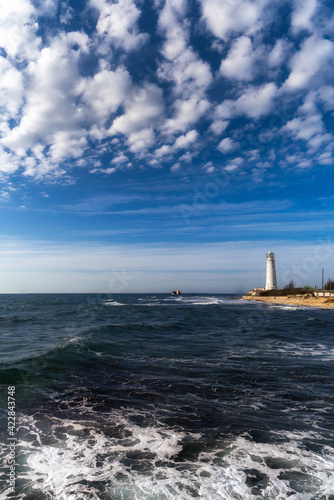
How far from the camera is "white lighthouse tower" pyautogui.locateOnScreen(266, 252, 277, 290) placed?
93.8 m

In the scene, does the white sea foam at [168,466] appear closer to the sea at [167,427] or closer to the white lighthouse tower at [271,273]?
the sea at [167,427]

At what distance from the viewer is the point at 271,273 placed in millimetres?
96438

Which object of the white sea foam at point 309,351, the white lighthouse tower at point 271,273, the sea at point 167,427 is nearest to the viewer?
the sea at point 167,427

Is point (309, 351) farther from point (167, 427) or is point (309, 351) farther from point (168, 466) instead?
point (168, 466)

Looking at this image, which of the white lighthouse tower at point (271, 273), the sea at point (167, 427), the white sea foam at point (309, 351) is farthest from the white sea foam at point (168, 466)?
the white lighthouse tower at point (271, 273)

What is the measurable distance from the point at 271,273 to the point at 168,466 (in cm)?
9750

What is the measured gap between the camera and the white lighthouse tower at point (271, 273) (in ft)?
308

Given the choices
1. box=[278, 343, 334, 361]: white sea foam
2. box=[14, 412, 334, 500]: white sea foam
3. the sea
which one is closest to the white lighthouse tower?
box=[278, 343, 334, 361]: white sea foam

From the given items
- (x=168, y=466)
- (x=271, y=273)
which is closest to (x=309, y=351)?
(x=168, y=466)

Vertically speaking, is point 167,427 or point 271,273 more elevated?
point 271,273

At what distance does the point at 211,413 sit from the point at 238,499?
11.1ft

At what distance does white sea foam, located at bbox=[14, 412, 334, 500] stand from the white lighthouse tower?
92110 mm

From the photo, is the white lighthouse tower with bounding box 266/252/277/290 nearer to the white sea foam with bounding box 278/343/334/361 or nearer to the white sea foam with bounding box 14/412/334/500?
the white sea foam with bounding box 278/343/334/361

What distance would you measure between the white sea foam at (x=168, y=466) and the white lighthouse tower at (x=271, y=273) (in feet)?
302
